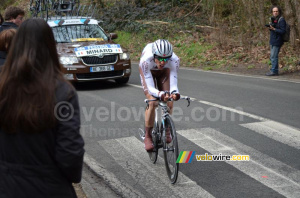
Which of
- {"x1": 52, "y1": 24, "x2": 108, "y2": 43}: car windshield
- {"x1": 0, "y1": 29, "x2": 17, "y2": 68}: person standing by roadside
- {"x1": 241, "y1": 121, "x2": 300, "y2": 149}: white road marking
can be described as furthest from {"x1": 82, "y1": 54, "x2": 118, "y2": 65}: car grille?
{"x1": 0, "y1": 29, "x2": 17, "y2": 68}: person standing by roadside

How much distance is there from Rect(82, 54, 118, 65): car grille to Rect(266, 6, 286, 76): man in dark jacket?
538 centimetres

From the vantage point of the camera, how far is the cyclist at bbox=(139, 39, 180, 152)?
6023mm

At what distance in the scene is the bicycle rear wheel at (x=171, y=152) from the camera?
5777 mm

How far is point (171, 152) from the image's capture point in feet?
19.5

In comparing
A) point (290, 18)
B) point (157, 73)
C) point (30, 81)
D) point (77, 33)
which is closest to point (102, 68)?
point (77, 33)

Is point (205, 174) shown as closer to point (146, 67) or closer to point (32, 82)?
point (146, 67)

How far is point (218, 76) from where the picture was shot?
1617 centimetres

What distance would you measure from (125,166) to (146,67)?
1448 mm

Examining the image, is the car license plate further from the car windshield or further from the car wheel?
the car windshield

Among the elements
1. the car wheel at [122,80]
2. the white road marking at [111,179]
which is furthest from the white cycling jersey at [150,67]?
the car wheel at [122,80]

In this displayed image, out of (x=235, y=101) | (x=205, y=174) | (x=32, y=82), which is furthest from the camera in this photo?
(x=235, y=101)

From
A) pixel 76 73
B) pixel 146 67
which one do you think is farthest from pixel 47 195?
pixel 76 73

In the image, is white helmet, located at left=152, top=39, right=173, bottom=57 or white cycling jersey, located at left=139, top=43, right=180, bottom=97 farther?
white cycling jersey, located at left=139, top=43, right=180, bottom=97

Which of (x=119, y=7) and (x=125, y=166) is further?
(x=119, y=7)
